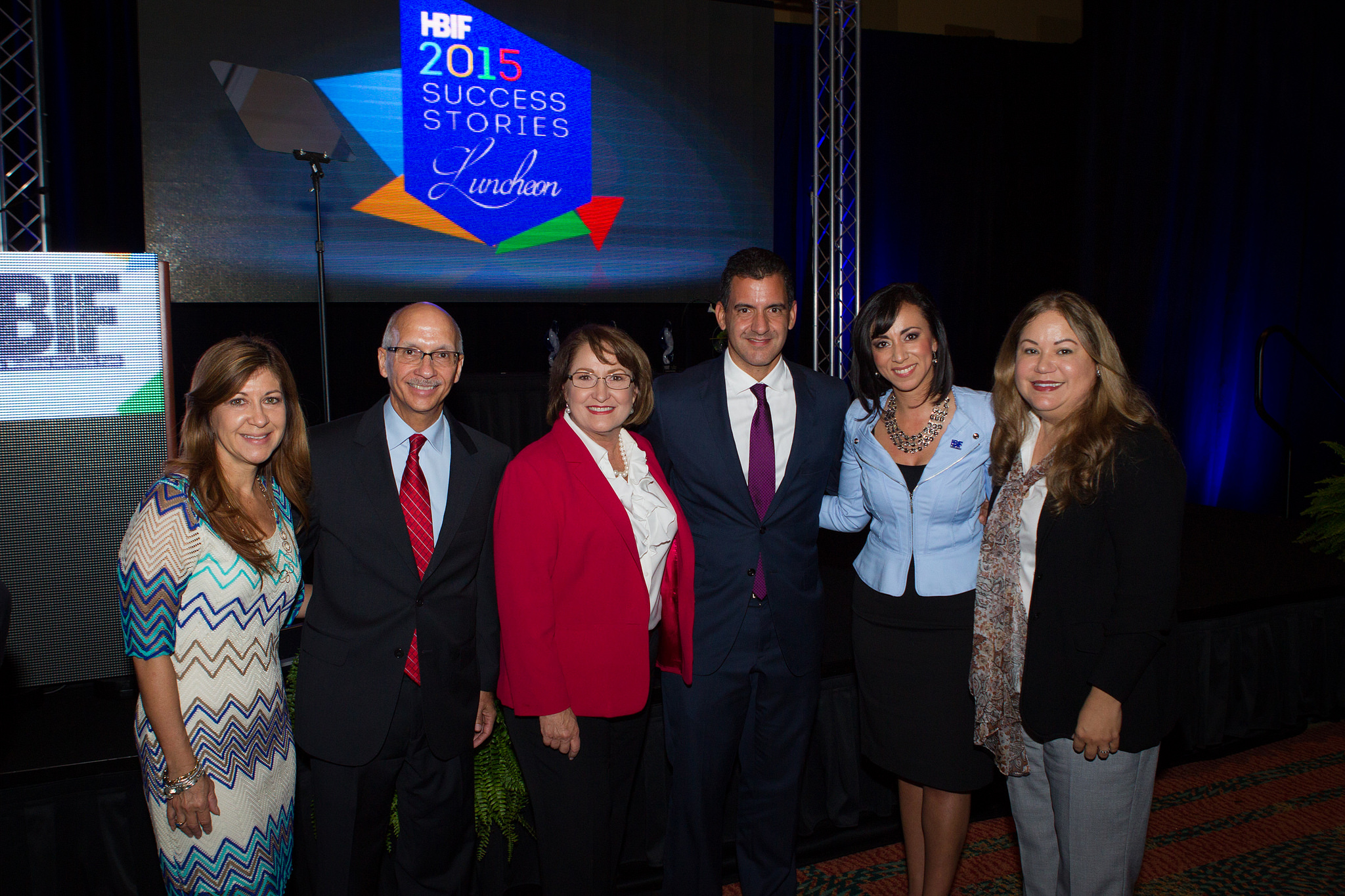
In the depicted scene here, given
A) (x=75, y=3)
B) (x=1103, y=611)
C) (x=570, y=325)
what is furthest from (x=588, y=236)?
(x=1103, y=611)

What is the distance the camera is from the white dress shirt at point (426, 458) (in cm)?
192

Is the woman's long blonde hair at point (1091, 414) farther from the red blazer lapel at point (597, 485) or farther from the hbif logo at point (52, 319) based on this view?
the hbif logo at point (52, 319)

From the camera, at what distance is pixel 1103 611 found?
170 cm

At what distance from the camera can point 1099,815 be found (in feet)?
5.66

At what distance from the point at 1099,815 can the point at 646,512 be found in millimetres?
1169

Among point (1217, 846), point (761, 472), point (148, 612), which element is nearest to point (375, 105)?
point (761, 472)

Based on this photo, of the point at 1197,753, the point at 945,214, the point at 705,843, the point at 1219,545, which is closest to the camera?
the point at 705,843

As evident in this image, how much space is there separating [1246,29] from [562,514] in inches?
299

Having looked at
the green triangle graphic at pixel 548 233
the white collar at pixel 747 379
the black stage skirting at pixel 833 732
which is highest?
the green triangle graphic at pixel 548 233

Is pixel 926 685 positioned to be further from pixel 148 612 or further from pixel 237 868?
pixel 148 612

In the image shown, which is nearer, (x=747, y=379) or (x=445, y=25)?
(x=747, y=379)

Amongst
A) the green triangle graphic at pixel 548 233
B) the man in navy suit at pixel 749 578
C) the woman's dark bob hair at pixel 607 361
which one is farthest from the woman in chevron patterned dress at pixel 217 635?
the green triangle graphic at pixel 548 233

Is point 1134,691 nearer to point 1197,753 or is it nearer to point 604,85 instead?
point 1197,753

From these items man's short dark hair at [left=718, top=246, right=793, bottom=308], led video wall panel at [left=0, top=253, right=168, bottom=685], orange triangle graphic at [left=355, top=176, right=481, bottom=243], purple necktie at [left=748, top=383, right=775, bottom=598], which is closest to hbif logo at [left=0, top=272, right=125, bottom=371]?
led video wall panel at [left=0, top=253, right=168, bottom=685]
